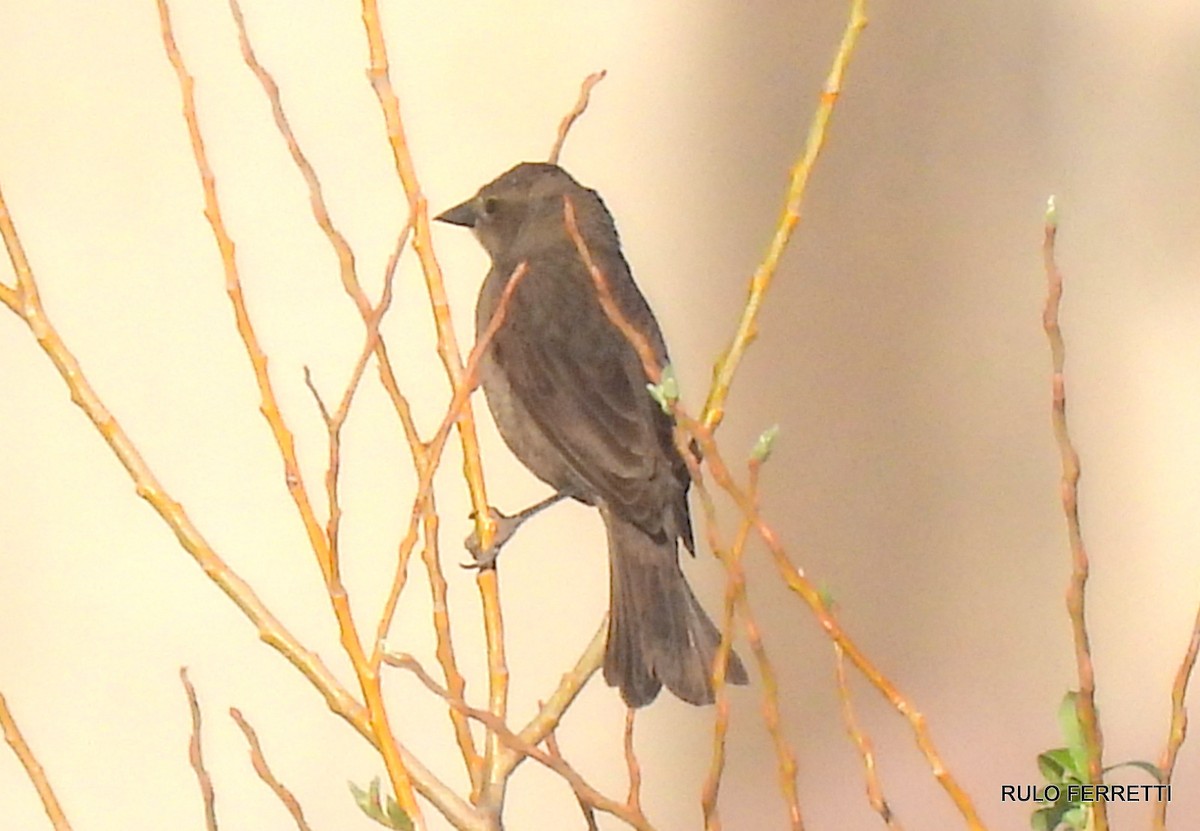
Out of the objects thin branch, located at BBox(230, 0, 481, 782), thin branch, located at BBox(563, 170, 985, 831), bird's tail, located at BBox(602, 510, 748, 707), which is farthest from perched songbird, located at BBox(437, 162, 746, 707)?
thin branch, located at BBox(563, 170, 985, 831)

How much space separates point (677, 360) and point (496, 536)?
1.33 feet

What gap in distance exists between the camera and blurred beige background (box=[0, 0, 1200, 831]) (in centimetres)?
121

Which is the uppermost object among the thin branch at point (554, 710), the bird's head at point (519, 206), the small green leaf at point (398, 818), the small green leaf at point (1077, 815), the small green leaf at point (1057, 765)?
the bird's head at point (519, 206)

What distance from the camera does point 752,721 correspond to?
1.32 m

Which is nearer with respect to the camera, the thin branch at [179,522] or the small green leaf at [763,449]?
the small green leaf at [763,449]

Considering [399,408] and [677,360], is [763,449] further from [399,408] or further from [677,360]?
[677,360]

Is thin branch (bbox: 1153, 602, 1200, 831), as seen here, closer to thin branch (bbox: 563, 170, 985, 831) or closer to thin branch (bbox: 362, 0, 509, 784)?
thin branch (bbox: 563, 170, 985, 831)

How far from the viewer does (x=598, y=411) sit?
2.95ft

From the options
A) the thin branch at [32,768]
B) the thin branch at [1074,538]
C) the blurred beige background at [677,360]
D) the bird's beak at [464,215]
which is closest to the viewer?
the thin branch at [1074,538]

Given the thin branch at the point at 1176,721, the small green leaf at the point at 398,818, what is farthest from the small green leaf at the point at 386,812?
the thin branch at the point at 1176,721

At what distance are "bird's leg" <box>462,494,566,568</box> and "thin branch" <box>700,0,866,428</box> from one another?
162 mm

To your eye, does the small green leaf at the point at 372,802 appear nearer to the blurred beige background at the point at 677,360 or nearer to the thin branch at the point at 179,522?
the thin branch at the point at 179,522

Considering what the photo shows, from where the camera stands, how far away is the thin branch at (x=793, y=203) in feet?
2.20

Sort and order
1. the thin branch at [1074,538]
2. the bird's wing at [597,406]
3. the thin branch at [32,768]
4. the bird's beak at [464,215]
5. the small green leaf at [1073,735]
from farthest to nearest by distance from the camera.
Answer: the bird's beak at [464,215] → the bird's wing at [597,406] → the thin branch at [32,768] → the small green leaf at [1073,735] → the thin branch at [1074,538]
